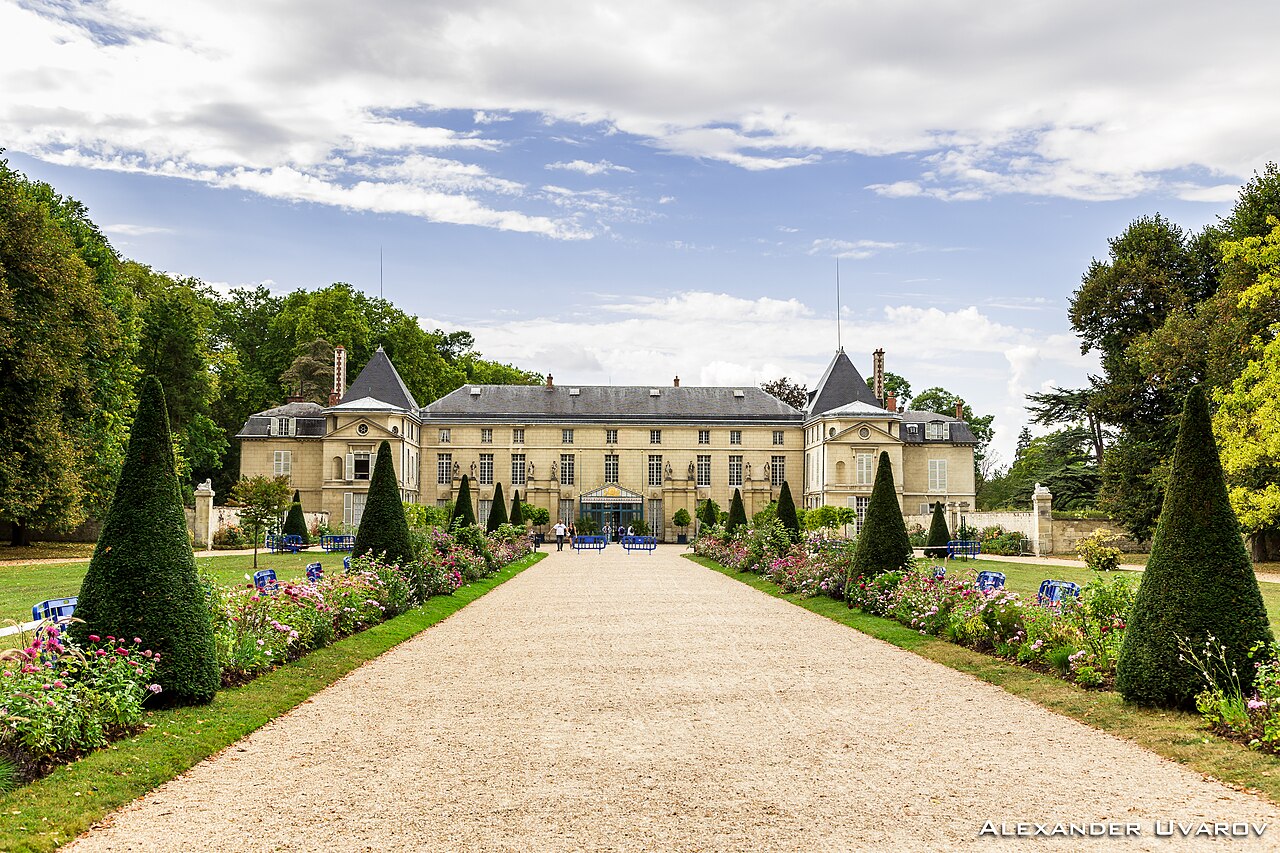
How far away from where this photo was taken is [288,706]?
7.43m

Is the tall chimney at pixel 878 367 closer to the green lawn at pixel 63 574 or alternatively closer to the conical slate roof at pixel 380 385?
the conical slate roof at pixel 380 385

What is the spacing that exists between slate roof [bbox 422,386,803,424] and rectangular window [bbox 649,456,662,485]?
1941 mm

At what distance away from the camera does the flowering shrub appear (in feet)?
17.9

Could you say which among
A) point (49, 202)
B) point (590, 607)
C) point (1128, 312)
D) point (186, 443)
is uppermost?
point (49, 202)

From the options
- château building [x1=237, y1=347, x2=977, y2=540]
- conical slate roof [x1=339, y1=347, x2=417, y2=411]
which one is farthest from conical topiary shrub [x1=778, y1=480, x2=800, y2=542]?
conical slate roof [x1=339, y1=347, x2=417, y2=411]

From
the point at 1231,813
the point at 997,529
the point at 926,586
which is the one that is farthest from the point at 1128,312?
the point at 1231,813

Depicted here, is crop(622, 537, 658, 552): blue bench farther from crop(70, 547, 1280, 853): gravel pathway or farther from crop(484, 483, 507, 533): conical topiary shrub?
crop(70, 547, 1280, 853): gravel pathway

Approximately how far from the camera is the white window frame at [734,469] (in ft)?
164

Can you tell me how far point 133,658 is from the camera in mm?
6621

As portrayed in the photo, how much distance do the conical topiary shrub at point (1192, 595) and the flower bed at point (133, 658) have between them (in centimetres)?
648

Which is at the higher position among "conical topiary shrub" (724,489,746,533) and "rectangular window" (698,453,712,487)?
"rectangular window" (698,453,712,487)

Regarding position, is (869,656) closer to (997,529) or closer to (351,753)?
(351,753)

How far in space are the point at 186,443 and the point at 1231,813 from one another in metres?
36.0

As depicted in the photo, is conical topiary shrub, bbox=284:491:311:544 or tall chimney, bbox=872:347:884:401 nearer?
conical topiary shrub, bbox=284:491:311:544
